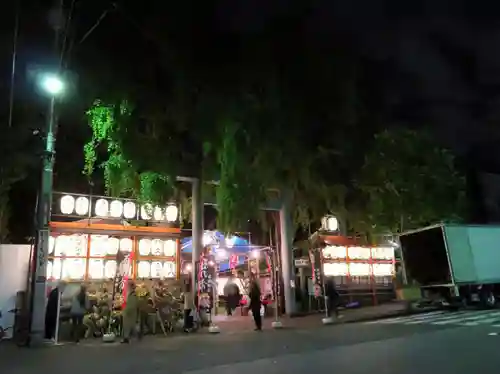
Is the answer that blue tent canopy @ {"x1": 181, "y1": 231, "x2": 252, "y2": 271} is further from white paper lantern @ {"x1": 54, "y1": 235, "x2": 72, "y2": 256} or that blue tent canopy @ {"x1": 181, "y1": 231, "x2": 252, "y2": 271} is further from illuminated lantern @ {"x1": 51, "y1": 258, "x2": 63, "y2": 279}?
illuminated lantern @ {"x1": 51, "y1": 258, "x2": 63, "y2": 279}

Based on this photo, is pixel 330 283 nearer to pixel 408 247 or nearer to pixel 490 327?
pixel 408 247

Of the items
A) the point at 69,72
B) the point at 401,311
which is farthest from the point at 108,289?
the point at 401,311

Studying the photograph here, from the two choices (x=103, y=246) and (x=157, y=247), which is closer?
(x=103, y=246)

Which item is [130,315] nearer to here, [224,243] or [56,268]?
[56,268]

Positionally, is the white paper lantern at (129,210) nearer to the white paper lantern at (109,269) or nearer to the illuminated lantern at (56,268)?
the white paper lantern at (109,269)

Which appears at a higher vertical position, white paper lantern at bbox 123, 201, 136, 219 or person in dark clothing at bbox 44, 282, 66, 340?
white paper lantern at bbox 123, 201, 136, 219

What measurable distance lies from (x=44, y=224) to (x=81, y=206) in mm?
4680

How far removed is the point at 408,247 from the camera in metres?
22.2

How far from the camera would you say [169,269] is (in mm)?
20125

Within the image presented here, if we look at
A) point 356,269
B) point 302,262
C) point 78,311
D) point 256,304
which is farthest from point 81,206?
point 356,269

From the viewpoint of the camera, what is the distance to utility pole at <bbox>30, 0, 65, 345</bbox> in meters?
13.7

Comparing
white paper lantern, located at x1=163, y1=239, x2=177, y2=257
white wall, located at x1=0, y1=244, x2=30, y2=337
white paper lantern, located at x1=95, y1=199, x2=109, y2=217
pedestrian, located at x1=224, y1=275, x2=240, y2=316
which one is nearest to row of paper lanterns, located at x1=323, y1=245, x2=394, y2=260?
pedestrian, located at x1=224, y1=275, x2=240, y2=316

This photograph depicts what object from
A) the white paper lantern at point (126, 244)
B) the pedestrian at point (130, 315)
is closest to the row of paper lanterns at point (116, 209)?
the white paper lantern at point (126, 244)

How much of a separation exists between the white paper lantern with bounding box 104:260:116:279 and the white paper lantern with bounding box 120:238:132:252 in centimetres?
63
